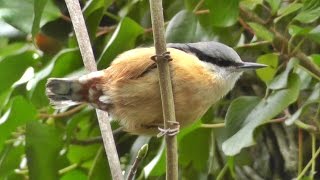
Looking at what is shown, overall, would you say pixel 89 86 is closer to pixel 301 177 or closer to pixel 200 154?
pixel 200 154

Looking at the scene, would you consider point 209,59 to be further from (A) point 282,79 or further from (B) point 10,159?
(B) point 10,159

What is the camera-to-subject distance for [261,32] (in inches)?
68.9

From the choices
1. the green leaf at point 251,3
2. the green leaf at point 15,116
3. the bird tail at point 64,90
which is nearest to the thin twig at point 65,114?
the green leaf at point 15,116

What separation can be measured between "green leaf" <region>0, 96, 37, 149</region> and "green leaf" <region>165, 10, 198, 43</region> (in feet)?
1.11

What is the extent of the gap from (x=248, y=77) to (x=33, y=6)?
0.57 meters

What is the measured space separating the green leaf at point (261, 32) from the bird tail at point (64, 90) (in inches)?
15.1

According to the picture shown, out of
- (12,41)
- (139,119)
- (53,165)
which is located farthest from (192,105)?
(12,41)

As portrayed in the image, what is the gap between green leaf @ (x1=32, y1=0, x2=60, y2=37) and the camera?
5.63ft

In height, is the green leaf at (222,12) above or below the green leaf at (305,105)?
above

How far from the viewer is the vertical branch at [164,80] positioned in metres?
1.32

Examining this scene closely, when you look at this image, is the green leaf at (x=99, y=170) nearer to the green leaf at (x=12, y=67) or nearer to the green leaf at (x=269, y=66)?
the green leaf at (x=12, y=67)

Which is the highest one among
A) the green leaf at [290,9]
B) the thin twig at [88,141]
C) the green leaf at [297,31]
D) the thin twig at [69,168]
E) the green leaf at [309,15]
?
the green leaf at [290,9]

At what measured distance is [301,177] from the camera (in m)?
1.81

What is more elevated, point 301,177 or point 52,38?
point 52,38
